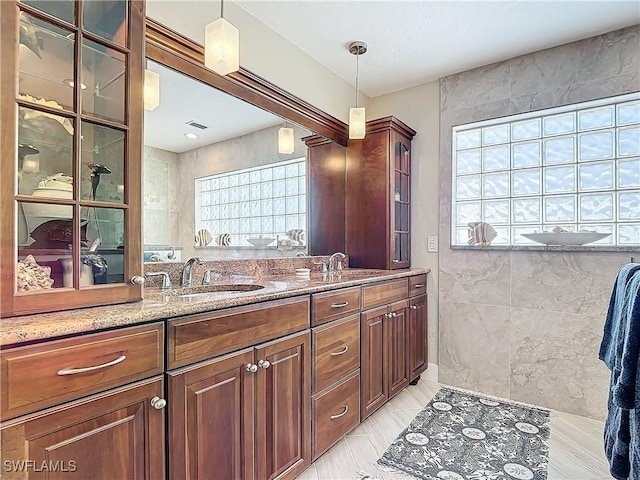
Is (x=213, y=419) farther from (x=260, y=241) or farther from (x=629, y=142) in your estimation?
(x=629, y=142)

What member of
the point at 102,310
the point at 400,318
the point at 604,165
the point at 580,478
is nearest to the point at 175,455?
the point at 102,310

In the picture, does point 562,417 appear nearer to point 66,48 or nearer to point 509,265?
point 509,265

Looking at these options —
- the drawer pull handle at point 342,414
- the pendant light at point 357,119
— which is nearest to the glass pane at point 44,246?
the drawer pull handle at point 342,414

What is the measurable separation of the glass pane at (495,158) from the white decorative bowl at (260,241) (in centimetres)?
183

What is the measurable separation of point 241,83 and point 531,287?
2.42 metres

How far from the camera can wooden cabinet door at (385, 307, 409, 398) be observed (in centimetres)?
235

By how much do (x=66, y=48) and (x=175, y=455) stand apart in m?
1.34

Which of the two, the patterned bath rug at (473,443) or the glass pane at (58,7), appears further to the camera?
the patterned bath rug at (473,443)

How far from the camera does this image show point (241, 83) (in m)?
2.07

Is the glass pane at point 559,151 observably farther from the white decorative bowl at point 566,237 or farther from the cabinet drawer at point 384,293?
the cabinet drawer at point 384,293

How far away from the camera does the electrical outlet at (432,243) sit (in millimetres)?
2945

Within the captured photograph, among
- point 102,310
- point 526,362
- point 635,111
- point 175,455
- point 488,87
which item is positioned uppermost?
point 488,87

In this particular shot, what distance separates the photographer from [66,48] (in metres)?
1.10

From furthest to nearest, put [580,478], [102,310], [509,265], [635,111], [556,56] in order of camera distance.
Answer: [509,265] → [556,56] → [635,111] → [580,478] → [102,310]
